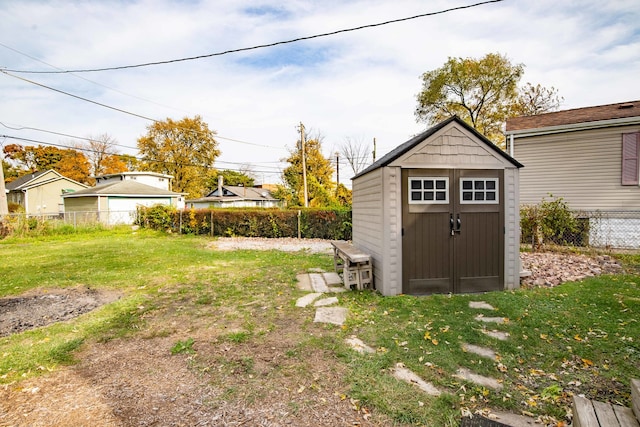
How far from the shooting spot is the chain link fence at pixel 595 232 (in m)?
8.69

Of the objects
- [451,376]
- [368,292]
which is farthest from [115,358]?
[368,292]

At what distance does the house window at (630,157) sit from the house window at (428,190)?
27.0 feet

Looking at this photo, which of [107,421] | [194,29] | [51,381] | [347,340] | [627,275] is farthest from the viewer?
[194,29]

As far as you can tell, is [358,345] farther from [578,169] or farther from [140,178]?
[140,178]

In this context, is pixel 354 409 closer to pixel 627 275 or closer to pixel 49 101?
pixel 627 275

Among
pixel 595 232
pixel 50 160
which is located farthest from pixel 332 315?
pixel 50 160

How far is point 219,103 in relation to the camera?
53.2ft

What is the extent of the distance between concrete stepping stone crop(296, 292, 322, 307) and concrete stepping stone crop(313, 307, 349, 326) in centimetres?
32

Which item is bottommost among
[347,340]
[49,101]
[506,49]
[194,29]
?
[347,340]

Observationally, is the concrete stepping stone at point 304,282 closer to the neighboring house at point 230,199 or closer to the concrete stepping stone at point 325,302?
the concrete stepping stone at point 325,302

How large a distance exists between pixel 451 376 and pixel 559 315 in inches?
88.9

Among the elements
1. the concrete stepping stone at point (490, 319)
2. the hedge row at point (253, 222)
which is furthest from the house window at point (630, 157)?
the concrete stepping stone at point (490, 319)

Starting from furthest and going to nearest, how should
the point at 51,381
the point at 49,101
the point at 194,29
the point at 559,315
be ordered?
the point at 49,101
the point at 194,29
the point at 559,315
the point at 51,381

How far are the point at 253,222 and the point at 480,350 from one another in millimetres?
11950
